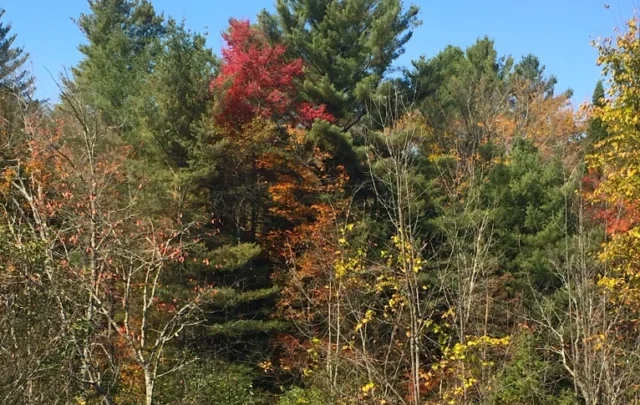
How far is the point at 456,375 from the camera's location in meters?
5.63

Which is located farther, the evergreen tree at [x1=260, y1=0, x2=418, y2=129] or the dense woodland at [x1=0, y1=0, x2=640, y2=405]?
the evergreen tree at [x1=260, y1=0, x2=418, y2=129]

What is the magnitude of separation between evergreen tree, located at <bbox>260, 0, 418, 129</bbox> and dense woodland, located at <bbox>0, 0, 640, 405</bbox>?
0.21 feet

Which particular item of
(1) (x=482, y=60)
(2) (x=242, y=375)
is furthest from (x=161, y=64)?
(1) (x=482, y=60)

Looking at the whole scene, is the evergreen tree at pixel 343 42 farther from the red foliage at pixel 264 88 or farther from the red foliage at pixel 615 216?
the red foliage at pixel 615 216

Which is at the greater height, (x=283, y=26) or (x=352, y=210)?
(x=283, y=26)

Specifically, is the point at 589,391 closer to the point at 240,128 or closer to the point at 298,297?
the point at 298,297

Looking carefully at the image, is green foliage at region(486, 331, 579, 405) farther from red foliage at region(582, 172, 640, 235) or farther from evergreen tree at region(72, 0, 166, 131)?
evergreen tree at region(72, 0, 166, 131)

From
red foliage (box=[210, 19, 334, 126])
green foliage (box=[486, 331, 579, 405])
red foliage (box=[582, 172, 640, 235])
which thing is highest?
red foliage (box=[210, 19, 334, 126])

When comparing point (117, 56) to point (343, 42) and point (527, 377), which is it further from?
point (527, 377)

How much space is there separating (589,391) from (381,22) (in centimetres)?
1303

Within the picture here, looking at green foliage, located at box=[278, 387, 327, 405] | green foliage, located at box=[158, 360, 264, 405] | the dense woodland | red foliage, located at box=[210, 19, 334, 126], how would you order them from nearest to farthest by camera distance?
the dense woodland → green foliage, located at box=[158, 360, 264, 405] → green foliage, located at box=[278, 387, 327, 405] → red foliage, located at box=[210, 19, 334, 126]

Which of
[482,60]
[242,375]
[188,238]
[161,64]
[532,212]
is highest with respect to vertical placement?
[482,60]

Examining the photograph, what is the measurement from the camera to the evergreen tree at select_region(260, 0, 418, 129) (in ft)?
56.0

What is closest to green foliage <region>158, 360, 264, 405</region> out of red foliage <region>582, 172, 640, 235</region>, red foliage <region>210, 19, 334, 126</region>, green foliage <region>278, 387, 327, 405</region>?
green foliage <region>278, 387, 327, 405</region>
